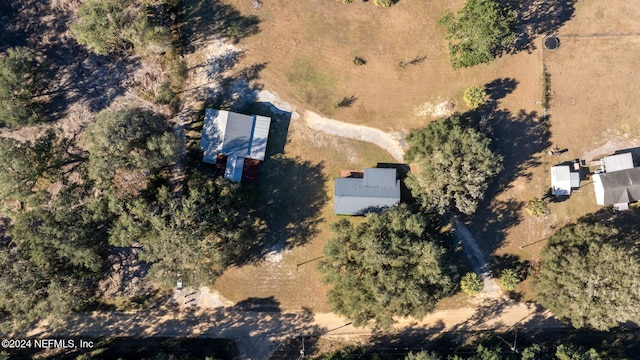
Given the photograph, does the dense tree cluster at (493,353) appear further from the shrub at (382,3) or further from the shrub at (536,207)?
the shrub at (382,3)

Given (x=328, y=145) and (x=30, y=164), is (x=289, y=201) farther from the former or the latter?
(x=30, y=164)

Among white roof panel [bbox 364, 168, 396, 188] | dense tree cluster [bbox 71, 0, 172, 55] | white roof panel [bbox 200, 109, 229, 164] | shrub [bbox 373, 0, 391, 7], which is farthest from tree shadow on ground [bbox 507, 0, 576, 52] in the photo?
dense tree cluster [bbox 71, 0, 172, 55]

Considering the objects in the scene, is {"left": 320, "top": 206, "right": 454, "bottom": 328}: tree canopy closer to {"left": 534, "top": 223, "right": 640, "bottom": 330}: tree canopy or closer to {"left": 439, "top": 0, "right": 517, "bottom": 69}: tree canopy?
{"left": 534, "top": 223, "right": 640, "bottom": 330}: tree canopy

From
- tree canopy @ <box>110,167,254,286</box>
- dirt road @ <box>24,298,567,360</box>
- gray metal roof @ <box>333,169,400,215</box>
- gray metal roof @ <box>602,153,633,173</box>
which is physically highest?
gray metal roof @ <box>602,153,633,173</box>

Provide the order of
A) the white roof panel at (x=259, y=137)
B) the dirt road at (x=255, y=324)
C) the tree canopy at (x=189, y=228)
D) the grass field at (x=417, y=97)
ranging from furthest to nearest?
1. the grass field at (x=417, y=97)
2. the dirt road at (x=255, y=324)
3. the white roof panel at (x=259, y=137)
4. the tree canopy at (x=189, y=228)

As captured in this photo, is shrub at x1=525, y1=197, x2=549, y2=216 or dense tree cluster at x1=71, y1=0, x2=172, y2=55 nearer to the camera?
dense tree cluster at x1=71, y1=0, x2=172, y2=55

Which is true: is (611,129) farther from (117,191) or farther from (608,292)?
(117,191)

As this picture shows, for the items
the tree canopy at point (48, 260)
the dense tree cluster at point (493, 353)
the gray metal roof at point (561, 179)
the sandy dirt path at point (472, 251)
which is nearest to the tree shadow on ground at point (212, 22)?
the tree canopy at point (48, 260)
